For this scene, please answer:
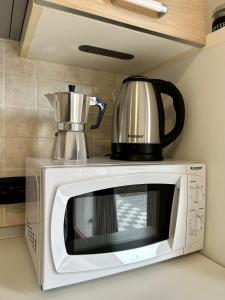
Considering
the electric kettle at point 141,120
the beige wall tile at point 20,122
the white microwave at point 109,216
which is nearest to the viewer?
the white microwave at point 109,216

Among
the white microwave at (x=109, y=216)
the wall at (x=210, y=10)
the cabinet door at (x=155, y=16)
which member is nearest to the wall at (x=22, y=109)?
the white microwave at (x=109, y=216)

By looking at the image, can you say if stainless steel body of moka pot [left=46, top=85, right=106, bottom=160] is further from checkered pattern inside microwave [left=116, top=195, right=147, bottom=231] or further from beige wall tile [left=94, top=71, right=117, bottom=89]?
beige wall tile [left=94, top=71, right=117, bottom=89]

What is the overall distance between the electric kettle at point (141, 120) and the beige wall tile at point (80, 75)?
245 mm

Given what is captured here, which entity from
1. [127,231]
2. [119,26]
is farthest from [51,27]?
[127,231]

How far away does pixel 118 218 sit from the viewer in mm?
588

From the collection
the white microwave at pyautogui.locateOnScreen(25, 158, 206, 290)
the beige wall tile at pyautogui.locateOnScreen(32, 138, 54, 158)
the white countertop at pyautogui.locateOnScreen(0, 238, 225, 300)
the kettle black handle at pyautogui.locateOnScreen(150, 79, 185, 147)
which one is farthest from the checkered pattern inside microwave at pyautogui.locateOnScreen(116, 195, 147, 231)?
the beige wall tile at pyautogui.locateOnScreen(32, 138, 54, 158)

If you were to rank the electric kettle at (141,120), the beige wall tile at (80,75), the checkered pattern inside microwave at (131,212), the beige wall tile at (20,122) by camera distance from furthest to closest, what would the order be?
the beige wall tile at (80,75) → the beige wall tile at (20,122) → the electric kettle at (141,120) → the checkered pattern inside microwave at (131,212)

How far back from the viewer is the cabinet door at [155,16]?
0.53 metres

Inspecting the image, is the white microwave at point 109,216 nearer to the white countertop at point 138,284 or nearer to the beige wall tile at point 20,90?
the white countertop at point 138,284

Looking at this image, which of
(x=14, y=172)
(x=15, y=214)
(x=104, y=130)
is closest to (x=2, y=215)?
(x=15, y=214)

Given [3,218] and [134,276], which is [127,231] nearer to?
[134,276]

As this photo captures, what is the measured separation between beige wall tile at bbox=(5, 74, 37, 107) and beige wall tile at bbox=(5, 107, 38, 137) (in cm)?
2

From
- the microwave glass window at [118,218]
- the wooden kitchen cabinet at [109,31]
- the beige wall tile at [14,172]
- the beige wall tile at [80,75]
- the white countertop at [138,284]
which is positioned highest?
the wooden kitchen cabinet at [109,31]

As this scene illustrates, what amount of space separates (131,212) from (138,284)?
16 centimetres
